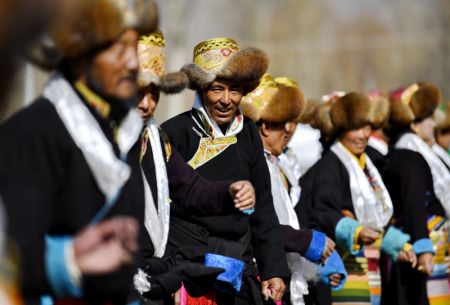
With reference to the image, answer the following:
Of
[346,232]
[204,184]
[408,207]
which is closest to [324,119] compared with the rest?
[408,207]

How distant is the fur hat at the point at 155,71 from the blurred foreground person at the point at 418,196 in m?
3.48

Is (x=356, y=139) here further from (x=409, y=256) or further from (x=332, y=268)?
(x=332, y=268)

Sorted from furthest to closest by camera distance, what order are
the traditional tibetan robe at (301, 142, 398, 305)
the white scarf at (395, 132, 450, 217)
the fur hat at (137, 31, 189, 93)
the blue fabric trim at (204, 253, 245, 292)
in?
the white scarf at (395, 132, 450, 217) < the traditional tibetan robe at (301, 142, 398, 305) < the blue fabric trim at (204, 253, 245, 292) < the fur hat at (137, 31, 189, 93)

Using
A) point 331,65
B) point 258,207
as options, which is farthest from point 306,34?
point 258,207

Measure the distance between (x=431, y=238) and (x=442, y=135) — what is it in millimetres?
1707

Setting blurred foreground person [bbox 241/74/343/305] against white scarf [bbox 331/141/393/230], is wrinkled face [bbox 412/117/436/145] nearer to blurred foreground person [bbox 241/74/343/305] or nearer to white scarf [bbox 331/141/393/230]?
white scarf [bbox 331/141/393/230]

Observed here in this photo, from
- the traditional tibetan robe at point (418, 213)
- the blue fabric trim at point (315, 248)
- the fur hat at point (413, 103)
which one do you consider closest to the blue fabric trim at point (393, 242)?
the traditional tibetan robe at point (418, 213)

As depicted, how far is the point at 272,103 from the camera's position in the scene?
6.30m

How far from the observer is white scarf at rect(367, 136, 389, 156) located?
855 cm

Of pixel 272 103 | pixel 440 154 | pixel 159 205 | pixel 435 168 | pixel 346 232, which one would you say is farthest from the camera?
pixel 440 154

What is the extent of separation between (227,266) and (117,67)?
2.18m

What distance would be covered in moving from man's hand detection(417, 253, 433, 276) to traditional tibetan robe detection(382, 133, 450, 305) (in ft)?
0.13

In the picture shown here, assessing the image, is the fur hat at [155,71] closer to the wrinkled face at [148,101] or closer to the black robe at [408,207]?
the wrinkled face at [148,101]

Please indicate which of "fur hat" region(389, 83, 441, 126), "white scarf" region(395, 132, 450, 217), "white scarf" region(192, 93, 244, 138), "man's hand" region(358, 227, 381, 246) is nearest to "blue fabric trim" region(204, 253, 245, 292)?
"white scarf" region(192, 93, 244, 138)
